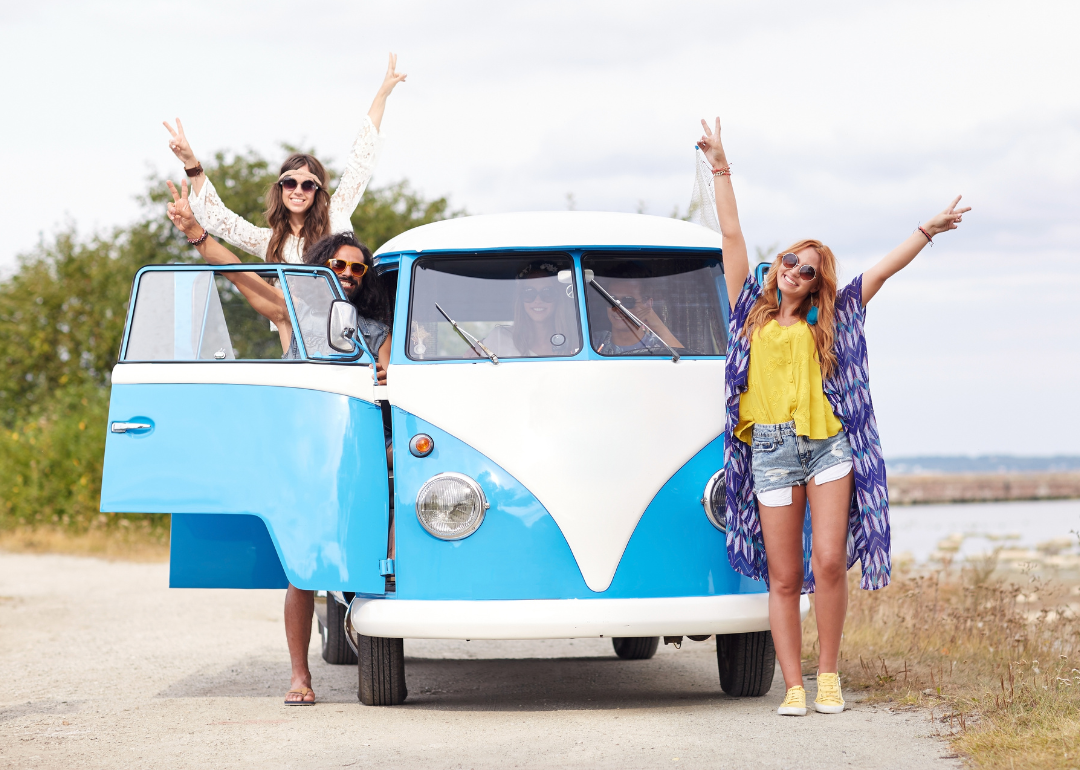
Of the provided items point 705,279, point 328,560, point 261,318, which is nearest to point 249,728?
point 328,560

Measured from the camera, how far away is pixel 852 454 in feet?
17.6

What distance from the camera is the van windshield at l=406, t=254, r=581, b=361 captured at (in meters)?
5.89

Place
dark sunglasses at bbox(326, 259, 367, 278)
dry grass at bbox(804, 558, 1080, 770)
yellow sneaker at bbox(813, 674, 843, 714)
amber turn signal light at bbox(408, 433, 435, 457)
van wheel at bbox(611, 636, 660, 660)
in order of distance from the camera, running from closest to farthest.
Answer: dry grass at bbox(804, 558, 1080, 770)
yellow sneaker at bbox(813, 674, 843, 714)
amber turn signal light at bbox(408, 433, 435, 457)
dark sunglasses at bbox(326, 259, 367, 278)
van wheel at bbox(611, 636, 660, 660)

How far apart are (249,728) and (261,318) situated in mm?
2017

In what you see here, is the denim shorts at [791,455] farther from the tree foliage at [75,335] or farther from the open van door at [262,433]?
the tree foliage at [75,335]

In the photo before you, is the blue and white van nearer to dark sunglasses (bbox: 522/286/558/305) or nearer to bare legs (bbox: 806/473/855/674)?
dark sunglasses (bbox: 522/286/558/305)

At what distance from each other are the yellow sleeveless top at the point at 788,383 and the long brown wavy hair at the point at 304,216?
2.63 metres

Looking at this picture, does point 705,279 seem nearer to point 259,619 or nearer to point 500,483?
point 500,483

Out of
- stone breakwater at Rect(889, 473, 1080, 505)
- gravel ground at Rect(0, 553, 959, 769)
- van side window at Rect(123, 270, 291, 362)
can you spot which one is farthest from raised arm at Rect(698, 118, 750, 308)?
stone breakwater at Rect(889, 473, 1080, 505)

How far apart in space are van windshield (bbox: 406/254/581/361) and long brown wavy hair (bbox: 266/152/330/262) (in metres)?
0.90

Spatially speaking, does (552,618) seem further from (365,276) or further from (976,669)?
(976,669)

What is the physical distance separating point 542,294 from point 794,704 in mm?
2301

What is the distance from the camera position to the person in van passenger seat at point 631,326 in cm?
587

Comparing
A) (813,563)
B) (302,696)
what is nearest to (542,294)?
(813,563)
